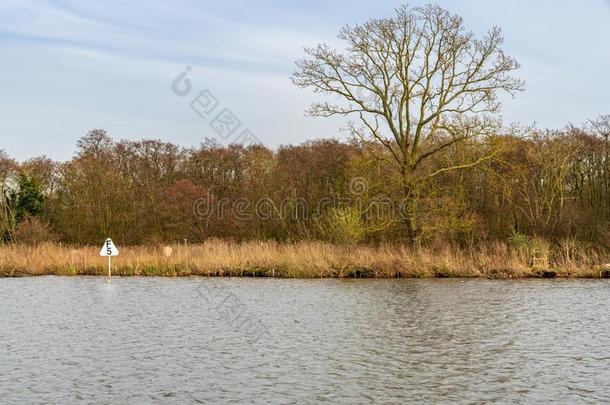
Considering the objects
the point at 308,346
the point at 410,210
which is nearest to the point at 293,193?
the point at 410,210

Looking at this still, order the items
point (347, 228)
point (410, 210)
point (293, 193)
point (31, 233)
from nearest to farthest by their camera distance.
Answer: point (347, 228) → point (410, 210) → point (31, 233) → point (293, 193)

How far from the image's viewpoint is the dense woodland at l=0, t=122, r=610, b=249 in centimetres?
2844

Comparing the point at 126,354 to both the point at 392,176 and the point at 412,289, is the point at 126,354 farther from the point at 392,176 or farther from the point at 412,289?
the point at 392,176

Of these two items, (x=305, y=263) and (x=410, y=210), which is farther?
(x=410, y=210)

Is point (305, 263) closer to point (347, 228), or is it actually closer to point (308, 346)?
point (347, 228)

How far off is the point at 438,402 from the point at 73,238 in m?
37.1

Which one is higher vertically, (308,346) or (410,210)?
(410,210)

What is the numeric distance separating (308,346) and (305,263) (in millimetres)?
13766

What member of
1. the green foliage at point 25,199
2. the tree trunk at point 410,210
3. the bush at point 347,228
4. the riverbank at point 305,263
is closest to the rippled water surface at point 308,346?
the riverbank at point 305,263

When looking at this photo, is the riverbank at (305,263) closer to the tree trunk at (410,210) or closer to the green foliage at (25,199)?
the tree trunk at (410,210)

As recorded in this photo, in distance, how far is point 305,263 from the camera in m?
25.0

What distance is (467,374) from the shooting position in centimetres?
912

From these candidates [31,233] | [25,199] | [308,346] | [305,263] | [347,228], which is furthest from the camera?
[25,199]

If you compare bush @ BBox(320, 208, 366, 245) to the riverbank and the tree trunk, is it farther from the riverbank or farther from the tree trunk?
the tree trunk
